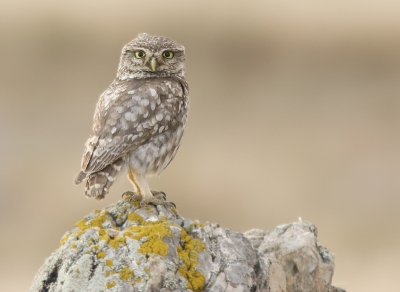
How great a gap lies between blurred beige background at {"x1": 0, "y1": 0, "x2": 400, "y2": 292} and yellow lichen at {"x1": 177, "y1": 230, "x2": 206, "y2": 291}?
8978 mm

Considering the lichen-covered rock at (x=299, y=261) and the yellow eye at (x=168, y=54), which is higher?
the yellow eye at (x=168, y=54)

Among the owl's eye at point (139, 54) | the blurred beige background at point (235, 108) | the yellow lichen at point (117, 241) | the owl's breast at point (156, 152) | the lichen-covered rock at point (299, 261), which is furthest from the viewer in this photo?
the blurred beige background at point (235, 108)

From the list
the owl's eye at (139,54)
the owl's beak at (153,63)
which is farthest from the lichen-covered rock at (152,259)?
the owl's eye at (139,54)

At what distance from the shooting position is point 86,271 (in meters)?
5.30

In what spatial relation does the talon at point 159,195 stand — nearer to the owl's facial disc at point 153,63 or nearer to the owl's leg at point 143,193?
the owl's leg at point 143,193

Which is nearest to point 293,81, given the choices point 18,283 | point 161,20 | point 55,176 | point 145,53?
point 161,20

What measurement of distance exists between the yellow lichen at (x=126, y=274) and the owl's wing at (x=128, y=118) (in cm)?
145

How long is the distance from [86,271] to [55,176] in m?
11.6

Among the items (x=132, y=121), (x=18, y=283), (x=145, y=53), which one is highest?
(x=145, y=53)

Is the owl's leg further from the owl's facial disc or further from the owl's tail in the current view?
the owl's facial disc

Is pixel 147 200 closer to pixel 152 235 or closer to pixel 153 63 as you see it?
pixel 152 235

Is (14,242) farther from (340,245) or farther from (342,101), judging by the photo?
(342,101)

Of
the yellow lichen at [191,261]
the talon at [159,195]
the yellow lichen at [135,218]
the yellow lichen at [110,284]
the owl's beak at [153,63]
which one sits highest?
the owl's beak at [153,63]

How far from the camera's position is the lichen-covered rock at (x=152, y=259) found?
5270 mm
